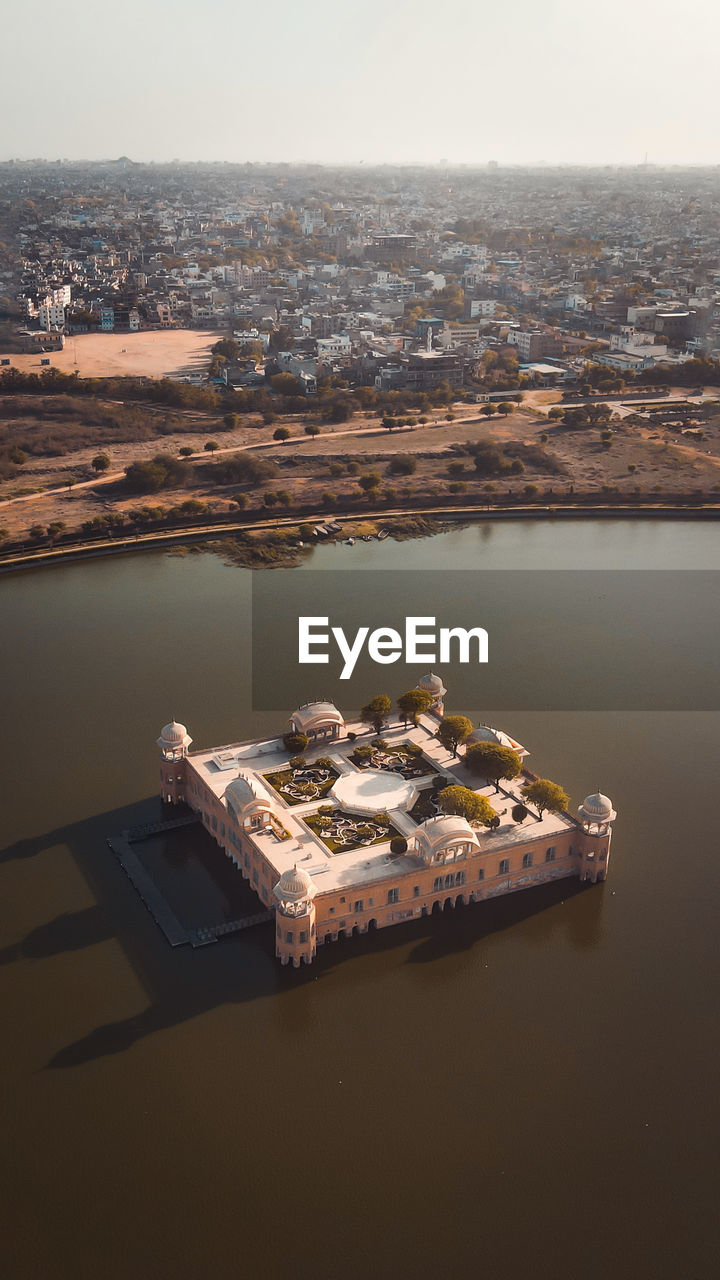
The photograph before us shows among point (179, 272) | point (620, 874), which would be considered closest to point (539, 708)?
point (620, 874)

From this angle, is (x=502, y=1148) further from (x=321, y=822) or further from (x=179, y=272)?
(x=179, y=272)

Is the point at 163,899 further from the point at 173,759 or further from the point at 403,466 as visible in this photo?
the point at 403,466

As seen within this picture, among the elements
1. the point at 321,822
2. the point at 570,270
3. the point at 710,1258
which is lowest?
the point at 710,1258

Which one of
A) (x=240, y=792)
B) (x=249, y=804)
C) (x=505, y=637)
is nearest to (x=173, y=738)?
(x=240, y=792)

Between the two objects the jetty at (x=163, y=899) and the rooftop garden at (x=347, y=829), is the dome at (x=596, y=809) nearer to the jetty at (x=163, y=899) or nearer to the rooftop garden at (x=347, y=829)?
the rooftop garden at (x=347, y=829)

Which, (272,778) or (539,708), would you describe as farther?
(539,708)

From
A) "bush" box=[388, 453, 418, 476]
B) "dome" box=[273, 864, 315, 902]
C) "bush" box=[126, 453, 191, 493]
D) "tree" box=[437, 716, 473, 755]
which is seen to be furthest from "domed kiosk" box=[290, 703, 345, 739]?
"bush" box=[388, 453, 418, 476]

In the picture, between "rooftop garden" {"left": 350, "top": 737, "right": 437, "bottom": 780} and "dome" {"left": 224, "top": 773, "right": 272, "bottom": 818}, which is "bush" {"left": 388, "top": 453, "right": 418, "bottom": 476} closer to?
"rooftop garden" {"left": 350, "top": 737, "right": 437, "bottom": 780}
